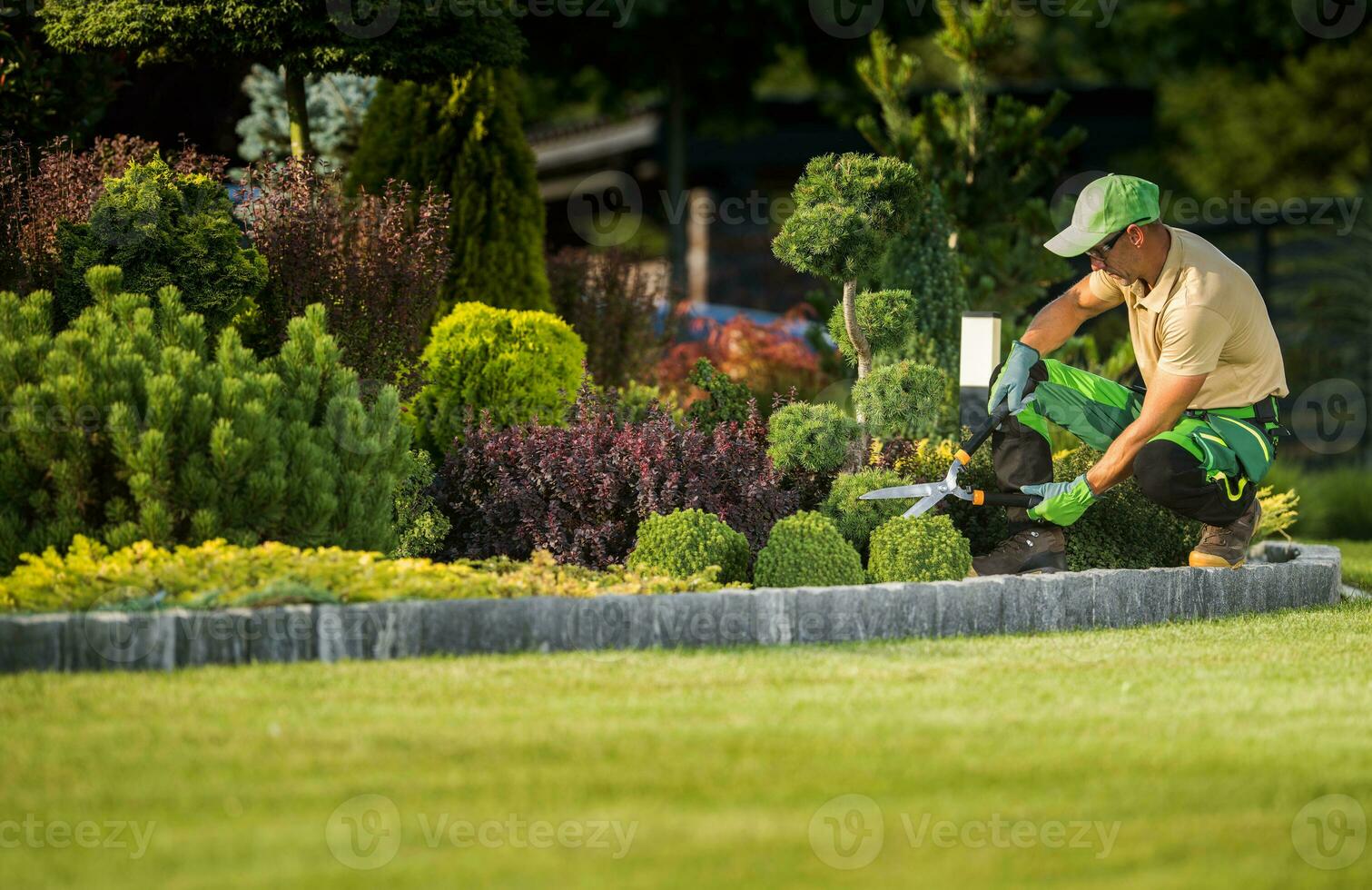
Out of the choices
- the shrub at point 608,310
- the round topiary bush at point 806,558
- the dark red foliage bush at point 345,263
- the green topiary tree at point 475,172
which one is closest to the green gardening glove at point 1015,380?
the round topiary bush at point 806,558

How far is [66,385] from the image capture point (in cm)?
564

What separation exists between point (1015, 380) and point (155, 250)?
3790 millimetres

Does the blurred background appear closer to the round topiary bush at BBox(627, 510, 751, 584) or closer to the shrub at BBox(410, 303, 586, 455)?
the shrub at BBox(410, 303, 586, 455)

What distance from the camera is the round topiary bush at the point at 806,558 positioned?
6266 mm

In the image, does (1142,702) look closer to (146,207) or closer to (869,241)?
(869,241)

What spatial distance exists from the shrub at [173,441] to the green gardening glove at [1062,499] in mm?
2669

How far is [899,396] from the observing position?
7035 millimetres

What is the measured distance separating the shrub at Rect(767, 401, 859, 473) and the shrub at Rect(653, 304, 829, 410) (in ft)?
14.3

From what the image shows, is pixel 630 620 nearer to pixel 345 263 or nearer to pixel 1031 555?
pixel 1031 555

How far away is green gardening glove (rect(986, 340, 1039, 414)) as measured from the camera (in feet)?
21.7

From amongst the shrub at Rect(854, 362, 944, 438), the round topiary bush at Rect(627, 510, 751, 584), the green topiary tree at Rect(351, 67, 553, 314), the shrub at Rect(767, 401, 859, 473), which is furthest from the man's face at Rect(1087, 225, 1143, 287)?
the green topiary tree at Rect(351, 67, 553, 314)

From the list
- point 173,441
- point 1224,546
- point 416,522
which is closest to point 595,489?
point 416,522

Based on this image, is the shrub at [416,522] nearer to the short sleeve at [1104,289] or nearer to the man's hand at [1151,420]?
the man's hand at [1151,420]

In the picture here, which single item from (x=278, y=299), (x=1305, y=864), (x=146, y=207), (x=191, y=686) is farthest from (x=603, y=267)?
(x=1305, y=864)
